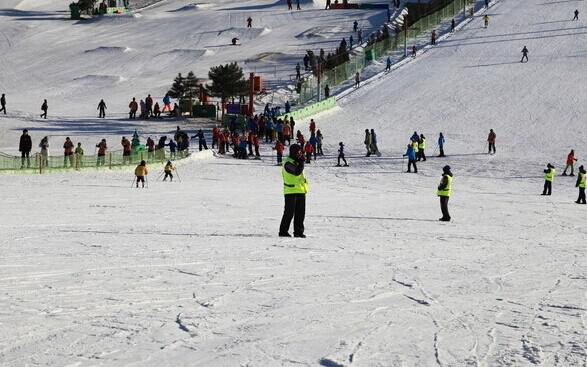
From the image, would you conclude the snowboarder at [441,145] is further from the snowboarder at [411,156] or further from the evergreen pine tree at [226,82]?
the evergreen pine tree at [226,82]

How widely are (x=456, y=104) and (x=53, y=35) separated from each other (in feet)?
116

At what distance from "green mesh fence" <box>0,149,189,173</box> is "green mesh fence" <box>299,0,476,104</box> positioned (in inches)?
668

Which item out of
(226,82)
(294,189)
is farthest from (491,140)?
(294,189)

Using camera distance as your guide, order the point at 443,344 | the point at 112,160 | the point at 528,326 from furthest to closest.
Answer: the point at 112,160 → the point at 528,326 → the point at 443,344

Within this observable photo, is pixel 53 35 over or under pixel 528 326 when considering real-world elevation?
over

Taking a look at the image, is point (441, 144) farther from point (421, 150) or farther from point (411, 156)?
point (411, 156)

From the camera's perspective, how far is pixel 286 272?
9867 mm

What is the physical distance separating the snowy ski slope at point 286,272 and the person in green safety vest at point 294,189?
305 mm

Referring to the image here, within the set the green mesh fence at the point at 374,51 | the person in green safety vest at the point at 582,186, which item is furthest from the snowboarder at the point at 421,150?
the green mesh fence at the point at 374,51

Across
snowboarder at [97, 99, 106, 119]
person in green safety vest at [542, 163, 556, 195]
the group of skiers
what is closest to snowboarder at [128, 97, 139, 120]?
snowboarder at [97, 99, 106, 119]

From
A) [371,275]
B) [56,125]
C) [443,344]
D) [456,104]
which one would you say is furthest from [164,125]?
[443,344]

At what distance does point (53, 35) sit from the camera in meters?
68.4

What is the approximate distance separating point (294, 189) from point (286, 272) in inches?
126

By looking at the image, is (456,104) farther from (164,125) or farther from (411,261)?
(411,261)
